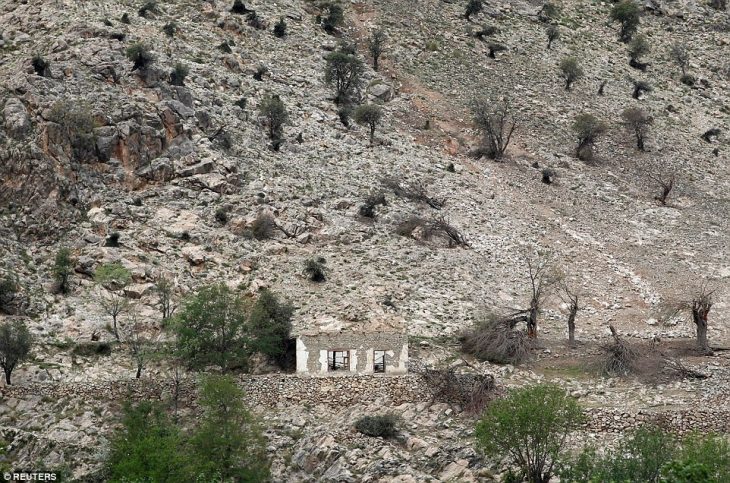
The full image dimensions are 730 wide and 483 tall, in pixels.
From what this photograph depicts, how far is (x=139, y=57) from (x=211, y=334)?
68.1 feet

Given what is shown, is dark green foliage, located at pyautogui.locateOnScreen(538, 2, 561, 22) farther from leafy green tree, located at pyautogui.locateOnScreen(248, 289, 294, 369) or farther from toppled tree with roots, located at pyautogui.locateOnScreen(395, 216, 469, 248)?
leafy green tree, located at pyautogui.locateOnScreen(248, 289, 294, 369)

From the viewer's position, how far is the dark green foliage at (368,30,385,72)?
63.6 metres

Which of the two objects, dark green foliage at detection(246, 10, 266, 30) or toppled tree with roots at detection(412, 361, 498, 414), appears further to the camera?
dark green foliage at detection(246, 10, 266, 30)

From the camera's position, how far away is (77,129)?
45656mm

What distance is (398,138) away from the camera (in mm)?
55219

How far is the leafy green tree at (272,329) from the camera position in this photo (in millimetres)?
36781

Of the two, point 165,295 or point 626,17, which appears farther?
point 626,17

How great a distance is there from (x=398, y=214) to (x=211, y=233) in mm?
9628

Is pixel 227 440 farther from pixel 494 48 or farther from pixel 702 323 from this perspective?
pixel 494 48

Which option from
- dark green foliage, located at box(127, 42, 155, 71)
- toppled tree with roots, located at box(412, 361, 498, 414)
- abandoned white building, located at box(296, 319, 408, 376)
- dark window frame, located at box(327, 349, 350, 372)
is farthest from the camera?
dark green foliage, located at box(127, 42, 155, 71)

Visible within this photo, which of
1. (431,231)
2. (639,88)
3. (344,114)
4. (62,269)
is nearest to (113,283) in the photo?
(62,269)

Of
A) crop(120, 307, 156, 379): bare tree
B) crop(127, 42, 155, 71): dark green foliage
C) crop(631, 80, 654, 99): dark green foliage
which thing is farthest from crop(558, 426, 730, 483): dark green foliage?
crop(631, 80, 654, 99): dark green foliage

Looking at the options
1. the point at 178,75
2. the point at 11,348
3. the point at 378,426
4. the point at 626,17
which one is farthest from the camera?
the point at 626,17

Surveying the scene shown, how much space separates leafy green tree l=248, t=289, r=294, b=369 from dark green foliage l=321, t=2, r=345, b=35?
3176cm
